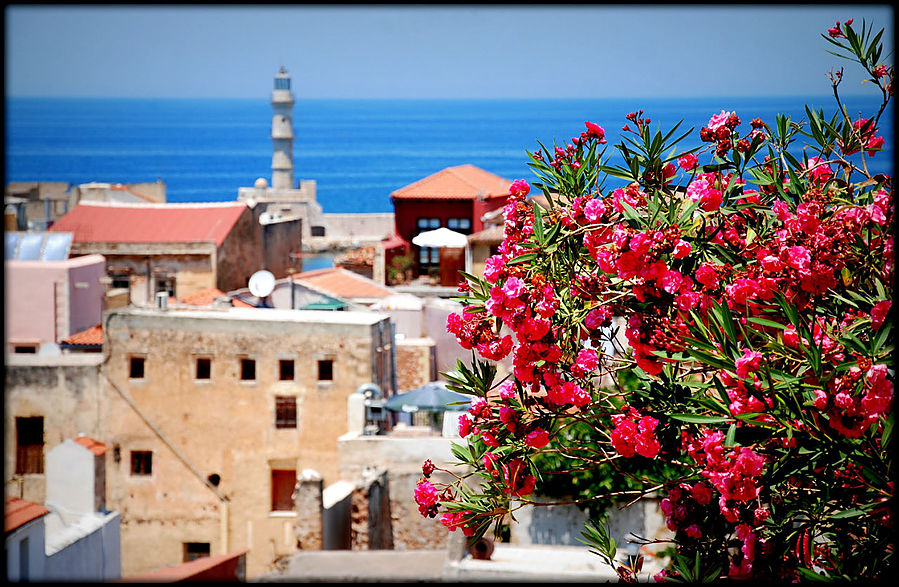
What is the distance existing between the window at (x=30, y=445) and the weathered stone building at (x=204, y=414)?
51mm

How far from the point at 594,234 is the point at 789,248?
102 centimetres

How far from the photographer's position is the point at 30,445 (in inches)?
1073

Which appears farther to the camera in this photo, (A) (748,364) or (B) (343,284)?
(B) (343,284)

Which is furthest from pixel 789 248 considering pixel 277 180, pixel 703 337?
pixel 277 180

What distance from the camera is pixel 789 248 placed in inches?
233

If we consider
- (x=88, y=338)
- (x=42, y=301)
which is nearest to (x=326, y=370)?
(x=88, y=338)

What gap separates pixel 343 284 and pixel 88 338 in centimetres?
709

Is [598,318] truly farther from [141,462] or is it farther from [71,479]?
[141,462]

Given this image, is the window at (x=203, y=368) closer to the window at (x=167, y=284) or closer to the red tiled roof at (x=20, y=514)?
the window at (x=167, y=284)

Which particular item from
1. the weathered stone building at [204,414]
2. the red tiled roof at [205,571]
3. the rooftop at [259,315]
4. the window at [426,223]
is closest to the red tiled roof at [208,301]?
the rooftop at [259,315]

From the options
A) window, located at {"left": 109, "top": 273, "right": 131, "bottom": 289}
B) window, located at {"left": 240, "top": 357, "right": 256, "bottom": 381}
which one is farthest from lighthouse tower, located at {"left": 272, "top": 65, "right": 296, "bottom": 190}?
window, located at {"left": 240, "top": 357, "right": 256, "bottom": 381}

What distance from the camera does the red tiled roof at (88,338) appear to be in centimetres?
3098

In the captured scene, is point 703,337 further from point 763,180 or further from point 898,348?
point 763,180

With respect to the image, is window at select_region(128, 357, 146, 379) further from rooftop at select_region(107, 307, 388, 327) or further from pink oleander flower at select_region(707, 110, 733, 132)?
pink oleander flower at select_region(707, 110, 733, 132)
